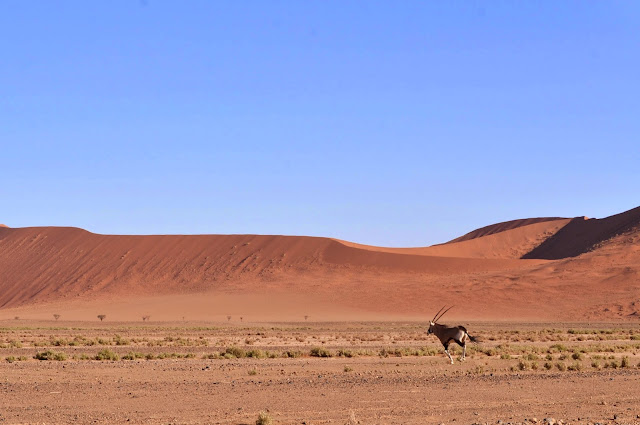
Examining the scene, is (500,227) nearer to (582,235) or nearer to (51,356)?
(582,235)

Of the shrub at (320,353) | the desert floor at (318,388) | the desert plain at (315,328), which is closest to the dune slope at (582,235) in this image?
the desert plain at (315,328)

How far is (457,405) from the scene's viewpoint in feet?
46.1

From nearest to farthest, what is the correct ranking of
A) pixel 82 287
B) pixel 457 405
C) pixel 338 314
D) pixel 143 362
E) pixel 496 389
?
1. pixel 457 405
2. pixel 496 389
3. pixel 143 362
4. pixel 338 314
5. pixel 82 287

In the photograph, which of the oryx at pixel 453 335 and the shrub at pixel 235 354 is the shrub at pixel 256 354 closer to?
the shrub at pixel 235 354

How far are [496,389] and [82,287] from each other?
86452 mm

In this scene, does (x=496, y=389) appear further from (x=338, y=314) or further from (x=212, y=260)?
(x=212, y=260)

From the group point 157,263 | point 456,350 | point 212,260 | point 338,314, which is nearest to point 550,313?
point 338,314

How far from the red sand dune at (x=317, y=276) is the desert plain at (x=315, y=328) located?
31 centimetres

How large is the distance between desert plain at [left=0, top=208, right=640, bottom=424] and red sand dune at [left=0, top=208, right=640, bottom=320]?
12.3 inches

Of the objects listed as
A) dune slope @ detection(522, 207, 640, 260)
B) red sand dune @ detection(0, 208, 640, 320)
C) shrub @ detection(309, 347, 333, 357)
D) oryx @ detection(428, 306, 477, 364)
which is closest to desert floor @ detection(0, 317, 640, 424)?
shrub @ detection(309, 347, 333, 357)

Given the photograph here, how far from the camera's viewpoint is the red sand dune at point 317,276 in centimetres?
6944

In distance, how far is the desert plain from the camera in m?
14.2

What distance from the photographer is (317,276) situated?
87.9 m

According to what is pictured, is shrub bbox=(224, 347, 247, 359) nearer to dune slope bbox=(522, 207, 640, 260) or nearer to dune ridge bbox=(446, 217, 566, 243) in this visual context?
dune slope bbox=(522, 207, 640, 260)
